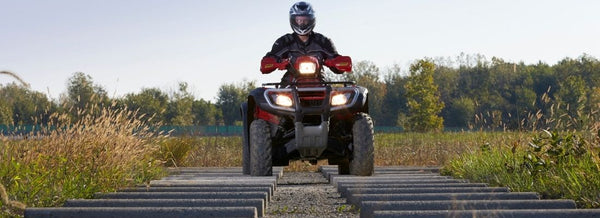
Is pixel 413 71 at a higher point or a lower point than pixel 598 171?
higher

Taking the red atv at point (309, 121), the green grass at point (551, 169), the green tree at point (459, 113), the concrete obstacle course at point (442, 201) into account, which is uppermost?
the green tree at point (459, 113)

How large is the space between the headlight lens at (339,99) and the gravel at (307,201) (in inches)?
38.5

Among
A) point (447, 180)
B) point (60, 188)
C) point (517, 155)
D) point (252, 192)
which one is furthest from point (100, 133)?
point (517, 155)

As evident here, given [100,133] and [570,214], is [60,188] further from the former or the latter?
[570,214]

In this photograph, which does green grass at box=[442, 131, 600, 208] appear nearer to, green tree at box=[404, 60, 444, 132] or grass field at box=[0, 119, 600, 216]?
grass field at box=[0, 119, 600, 216]

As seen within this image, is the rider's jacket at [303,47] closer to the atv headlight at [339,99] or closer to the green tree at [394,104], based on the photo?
the atv headlight at [339,99]

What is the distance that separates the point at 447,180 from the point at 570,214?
13.7ft

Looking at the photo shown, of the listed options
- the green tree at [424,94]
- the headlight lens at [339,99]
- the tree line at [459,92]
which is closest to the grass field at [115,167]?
the headlight lens at [339,99]

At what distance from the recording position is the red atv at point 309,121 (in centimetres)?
902

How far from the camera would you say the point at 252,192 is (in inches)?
281

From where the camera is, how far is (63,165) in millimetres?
7734

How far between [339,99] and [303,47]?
1.28 meters

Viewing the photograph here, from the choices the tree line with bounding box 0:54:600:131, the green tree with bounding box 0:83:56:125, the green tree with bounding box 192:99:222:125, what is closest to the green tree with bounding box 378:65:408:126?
the tree line with bounding box 0:54:600:131

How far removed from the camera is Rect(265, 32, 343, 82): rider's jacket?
10.0m
